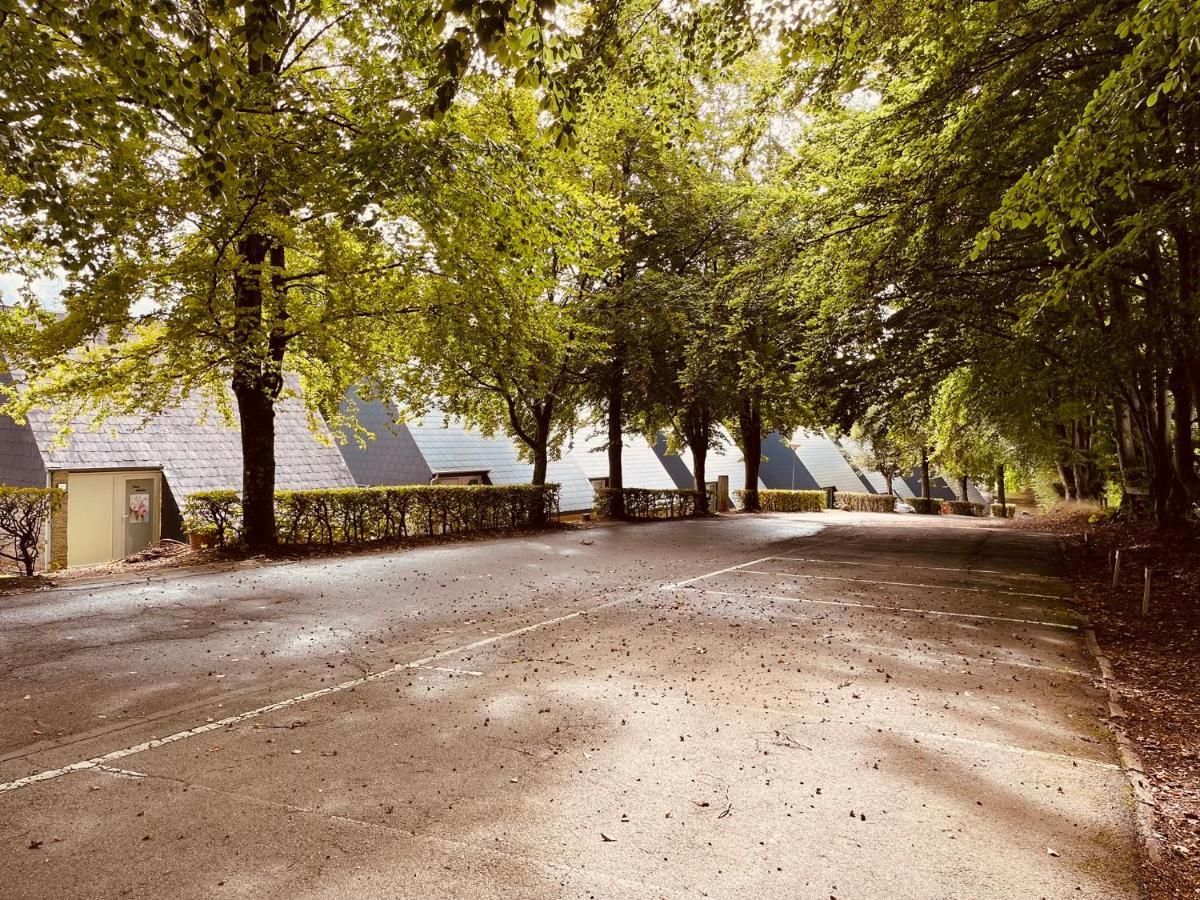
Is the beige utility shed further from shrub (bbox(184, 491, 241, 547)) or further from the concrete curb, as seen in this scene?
the concrete curb

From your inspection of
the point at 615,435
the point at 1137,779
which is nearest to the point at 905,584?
the point at 1137,779

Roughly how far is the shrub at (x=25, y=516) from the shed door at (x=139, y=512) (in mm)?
8868

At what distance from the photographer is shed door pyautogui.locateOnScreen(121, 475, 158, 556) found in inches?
765

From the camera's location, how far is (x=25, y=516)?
11.0 m

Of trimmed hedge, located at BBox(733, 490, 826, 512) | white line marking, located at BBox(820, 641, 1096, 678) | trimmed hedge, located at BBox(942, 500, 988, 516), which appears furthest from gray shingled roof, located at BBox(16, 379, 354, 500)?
trimmed hedge, located at BBox(942, 500, 988, 516)

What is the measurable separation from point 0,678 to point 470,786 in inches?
184

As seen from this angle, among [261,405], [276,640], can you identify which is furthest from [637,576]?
[261,405]

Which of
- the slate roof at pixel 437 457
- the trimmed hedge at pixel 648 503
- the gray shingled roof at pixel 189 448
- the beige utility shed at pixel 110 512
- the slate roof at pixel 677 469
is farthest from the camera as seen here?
the slate roof at pixel 677 469

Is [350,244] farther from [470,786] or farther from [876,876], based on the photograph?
[876,876]

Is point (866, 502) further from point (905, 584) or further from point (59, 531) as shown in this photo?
point (59, 531)

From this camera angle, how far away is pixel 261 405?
1428 cm

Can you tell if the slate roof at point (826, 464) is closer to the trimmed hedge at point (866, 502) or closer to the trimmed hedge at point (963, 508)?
the trimmed hedge at point (866, 502)

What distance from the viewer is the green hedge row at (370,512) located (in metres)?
14.4

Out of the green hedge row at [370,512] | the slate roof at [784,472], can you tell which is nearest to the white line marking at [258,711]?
the green hedge row at [370,512]
